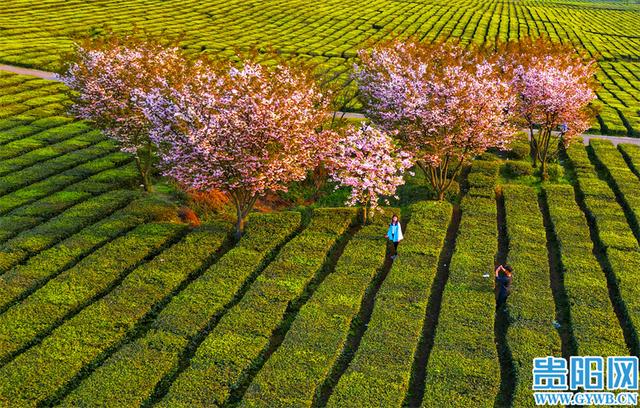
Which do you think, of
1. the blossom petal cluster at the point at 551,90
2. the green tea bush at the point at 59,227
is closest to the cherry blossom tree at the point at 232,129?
the green tea bush at the point at 59,227

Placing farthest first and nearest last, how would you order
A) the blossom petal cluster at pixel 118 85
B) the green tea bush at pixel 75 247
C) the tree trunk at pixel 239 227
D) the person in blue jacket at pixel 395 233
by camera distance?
the blossom petal cluster at pixel 118 85 < the tree trunk at pixel 239 227 < the person in blue jacket at pixel 395 233 < the green tea bush at pixel 75 247

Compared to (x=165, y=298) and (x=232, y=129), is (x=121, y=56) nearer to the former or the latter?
(x=232, y=129)

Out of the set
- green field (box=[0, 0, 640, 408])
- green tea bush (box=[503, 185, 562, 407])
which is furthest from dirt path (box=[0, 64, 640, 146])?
green tea bush (box=[503, 185, 562, 407])

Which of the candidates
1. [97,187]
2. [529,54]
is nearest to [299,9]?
[529,54]

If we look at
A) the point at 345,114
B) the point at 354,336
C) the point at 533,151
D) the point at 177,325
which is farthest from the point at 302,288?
the point at 345,114

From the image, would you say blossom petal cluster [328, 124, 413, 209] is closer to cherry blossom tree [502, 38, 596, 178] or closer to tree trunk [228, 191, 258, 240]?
tree trunk [228, 191, 258, 240]

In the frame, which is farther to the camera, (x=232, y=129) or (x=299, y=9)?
(x=299, y=9)

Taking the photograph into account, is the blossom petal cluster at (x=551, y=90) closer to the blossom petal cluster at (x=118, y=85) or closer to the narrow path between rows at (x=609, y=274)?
the narrow path between rows at (x=609, y=274)
